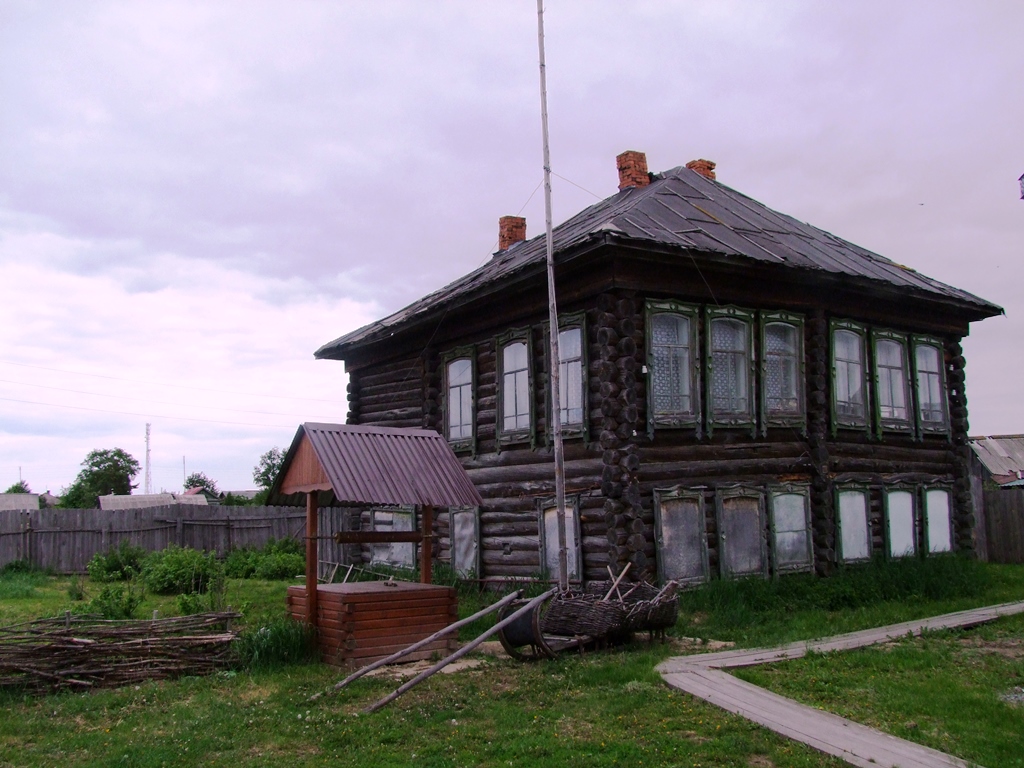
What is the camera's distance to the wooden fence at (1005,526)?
880 inches

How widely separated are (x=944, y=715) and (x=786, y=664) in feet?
7.45

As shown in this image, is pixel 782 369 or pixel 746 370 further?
pixel 782 369

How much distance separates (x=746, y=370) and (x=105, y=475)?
182ft

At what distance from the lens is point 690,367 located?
15.1 m

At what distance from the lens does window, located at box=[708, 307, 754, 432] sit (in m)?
15.4

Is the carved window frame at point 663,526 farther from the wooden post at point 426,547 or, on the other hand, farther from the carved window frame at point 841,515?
the wooden post at point 426,547

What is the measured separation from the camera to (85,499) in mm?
54594

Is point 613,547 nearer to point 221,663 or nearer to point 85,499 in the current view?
point 221,663

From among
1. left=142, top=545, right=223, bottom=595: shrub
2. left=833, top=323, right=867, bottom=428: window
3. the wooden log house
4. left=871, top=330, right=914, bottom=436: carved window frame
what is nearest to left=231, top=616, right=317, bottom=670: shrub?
the wooden log house

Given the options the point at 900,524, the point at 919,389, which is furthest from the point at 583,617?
the point at 919,389

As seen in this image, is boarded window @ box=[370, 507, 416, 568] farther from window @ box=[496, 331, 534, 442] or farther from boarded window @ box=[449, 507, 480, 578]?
window @ box=[496, 331, 534, 442]

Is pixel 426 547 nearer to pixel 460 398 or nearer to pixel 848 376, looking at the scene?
A: pixel 460 398

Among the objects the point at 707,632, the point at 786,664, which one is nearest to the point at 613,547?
the point at 707,632

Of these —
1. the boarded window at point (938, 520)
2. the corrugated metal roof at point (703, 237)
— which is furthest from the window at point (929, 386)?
the boarded window at point (938, 520)
